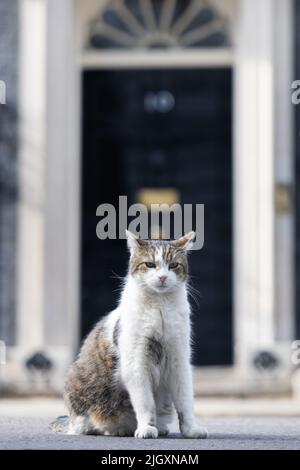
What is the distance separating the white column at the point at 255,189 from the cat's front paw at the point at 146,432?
23.5 feet

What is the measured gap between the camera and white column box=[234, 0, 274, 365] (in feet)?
43.5

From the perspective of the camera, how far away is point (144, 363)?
20.3 feet

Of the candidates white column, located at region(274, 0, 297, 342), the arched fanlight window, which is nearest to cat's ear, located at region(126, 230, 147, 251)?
white column, located at region(274, 0, 297, 342)

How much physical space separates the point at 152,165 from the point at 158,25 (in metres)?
1.54

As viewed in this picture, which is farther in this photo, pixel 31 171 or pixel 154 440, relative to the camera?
pixel 31 171

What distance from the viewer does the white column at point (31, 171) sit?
13.4 m

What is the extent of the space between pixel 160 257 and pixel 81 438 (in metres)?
0.97

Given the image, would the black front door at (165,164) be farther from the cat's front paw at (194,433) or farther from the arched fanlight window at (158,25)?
the cat's front paw at (194,433)
